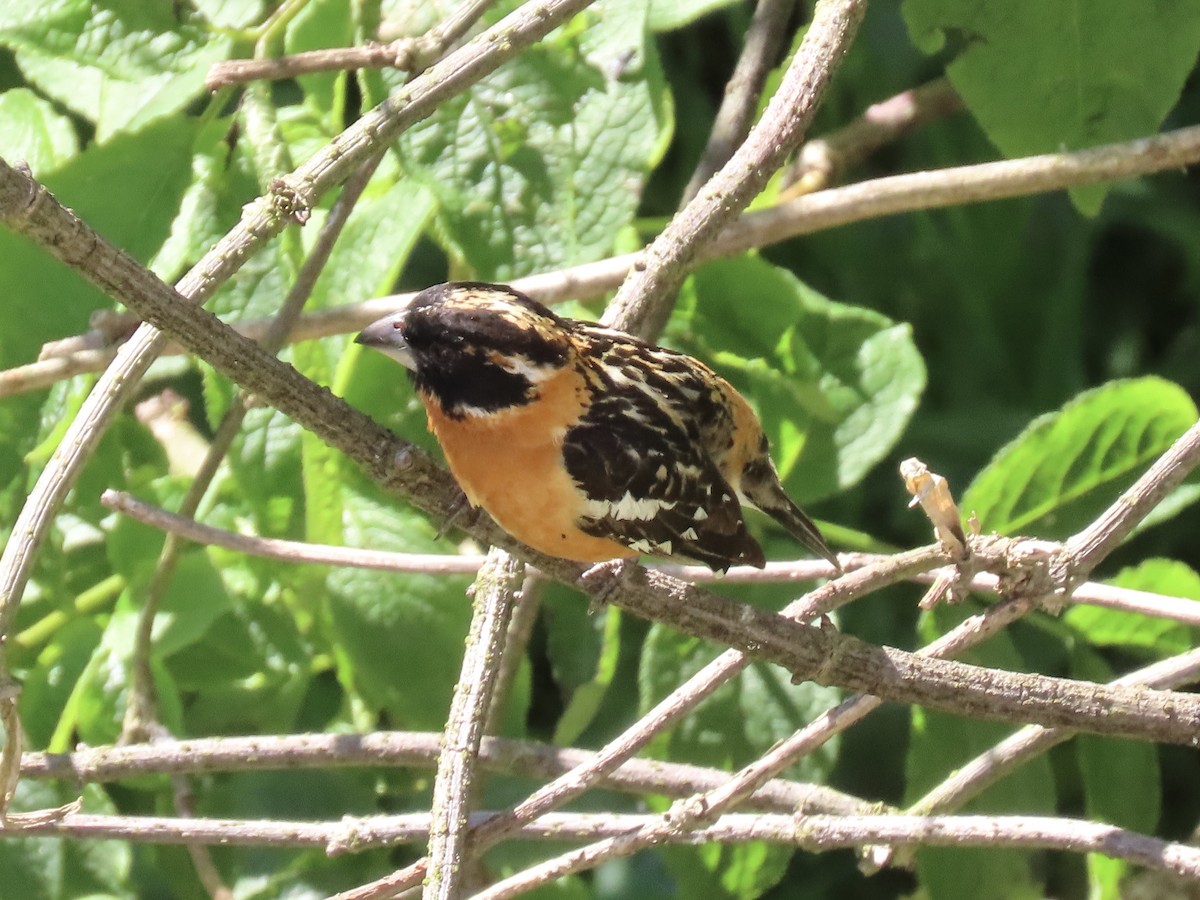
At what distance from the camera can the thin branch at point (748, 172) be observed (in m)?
2.02

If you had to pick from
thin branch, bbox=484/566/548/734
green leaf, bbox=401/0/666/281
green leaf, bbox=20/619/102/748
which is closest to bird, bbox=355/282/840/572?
green leaf, bbox=401/0/666/281

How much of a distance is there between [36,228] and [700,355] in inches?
65.3

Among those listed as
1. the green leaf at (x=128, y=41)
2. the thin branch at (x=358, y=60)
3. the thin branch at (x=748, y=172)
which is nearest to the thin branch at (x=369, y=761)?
the thin branch at (x=748, y=172)

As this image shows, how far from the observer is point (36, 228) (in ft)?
3.66

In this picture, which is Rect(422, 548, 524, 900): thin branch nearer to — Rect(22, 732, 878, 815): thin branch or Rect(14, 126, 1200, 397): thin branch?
Rect(22, 732, 878, 815): thin branch

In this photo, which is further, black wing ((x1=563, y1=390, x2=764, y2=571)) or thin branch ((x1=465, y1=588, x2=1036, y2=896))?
black wing ((x1=563, y1=390, x2=764, y2=571))

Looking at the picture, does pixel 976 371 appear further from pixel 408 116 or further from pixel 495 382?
pixel 408 116

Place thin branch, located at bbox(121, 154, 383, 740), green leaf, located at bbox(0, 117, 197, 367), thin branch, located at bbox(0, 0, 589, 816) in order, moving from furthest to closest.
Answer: thin branch, located at bbox(121, 154, 383, 740)
green leaf, located at bbox(0, 117, 197, 367)
thin branch, located at bbox(0, 0, 589, 816)

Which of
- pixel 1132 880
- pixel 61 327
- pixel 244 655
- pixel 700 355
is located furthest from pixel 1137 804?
pixel 61 327

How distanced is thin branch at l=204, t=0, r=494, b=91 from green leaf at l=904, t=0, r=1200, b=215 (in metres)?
0.76

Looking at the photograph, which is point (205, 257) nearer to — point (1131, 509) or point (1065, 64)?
point (1131, 509)

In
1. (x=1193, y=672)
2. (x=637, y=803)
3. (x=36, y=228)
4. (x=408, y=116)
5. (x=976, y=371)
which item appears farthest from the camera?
(x=976, y=371)

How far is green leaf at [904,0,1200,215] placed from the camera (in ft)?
6.83

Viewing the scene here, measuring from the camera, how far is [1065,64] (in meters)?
2.14
